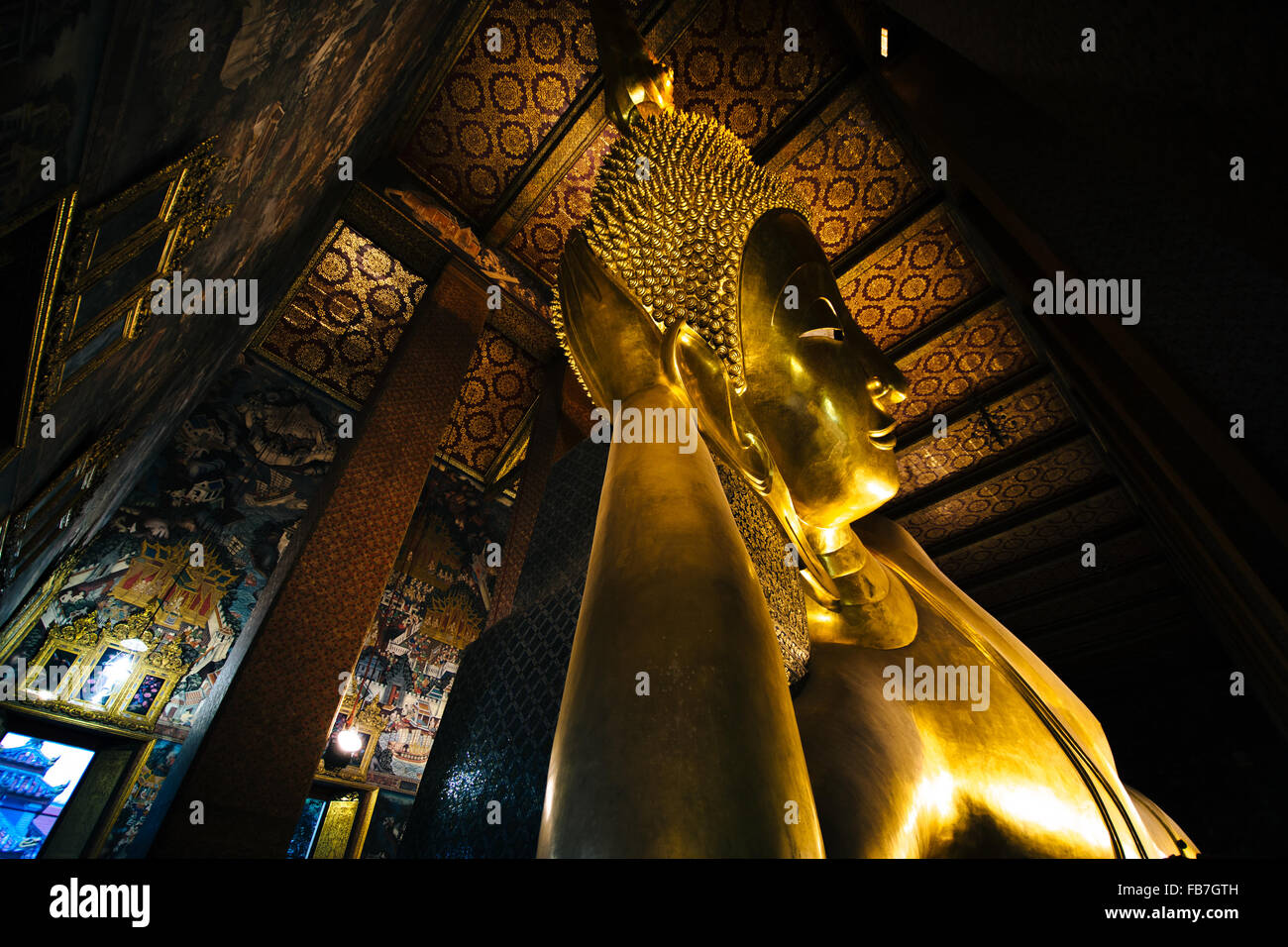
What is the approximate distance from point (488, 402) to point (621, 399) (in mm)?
4743

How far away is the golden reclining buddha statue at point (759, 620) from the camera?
57 centimetres

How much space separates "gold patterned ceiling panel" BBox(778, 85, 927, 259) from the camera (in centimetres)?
377

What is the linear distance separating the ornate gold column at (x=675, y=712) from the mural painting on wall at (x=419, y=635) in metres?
5.09

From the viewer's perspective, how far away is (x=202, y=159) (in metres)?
1.31

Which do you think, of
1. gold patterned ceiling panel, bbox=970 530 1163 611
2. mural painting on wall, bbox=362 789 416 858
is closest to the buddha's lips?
mural painting on wall, bbox=362 789 416 858

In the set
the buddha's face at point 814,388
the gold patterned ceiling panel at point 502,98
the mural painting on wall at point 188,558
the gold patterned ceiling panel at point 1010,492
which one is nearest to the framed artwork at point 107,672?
the mural painting on wall at point 188,558

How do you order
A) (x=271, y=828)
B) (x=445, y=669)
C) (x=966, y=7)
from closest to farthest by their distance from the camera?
(x=966, y=7), (x=271, y=828), (x=445, y=669)

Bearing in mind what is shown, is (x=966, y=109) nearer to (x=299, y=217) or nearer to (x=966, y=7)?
(x=966, y=7)

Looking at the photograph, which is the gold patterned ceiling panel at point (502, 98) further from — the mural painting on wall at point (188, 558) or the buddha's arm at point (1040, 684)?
the buddha's arm at point (1040, 684)

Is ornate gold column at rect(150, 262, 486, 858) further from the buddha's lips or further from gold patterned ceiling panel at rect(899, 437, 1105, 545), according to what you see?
gold patterned ceiling panel at rect(899, 437, 1105, 545)

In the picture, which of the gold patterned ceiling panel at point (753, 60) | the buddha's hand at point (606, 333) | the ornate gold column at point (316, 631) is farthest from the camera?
the gold patterned ceiling panel at point (753, 60)
